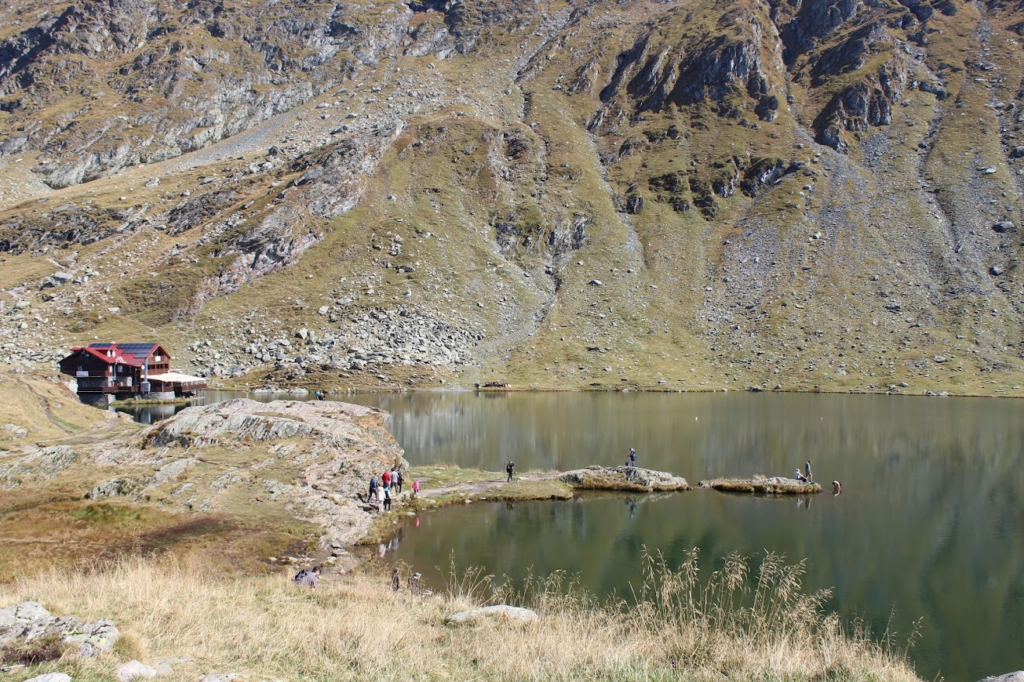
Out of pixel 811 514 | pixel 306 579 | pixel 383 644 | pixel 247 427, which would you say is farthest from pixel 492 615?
pixel 247 427

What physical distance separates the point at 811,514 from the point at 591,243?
12040cm

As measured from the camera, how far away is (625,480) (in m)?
49.0

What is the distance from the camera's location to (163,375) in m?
101

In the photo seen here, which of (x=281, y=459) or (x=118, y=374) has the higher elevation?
(x=118, y=374)

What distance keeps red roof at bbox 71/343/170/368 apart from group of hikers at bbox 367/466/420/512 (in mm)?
71120

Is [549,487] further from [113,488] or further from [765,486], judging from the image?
[113,488]

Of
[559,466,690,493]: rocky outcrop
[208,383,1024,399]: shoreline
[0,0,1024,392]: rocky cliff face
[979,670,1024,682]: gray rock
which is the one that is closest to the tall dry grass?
[979,670,1024,682]: gray rock

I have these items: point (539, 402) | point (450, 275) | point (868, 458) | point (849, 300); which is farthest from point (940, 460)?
point (450, 275)

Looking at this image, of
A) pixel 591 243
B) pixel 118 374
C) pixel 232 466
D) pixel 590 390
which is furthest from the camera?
pixel 591 243

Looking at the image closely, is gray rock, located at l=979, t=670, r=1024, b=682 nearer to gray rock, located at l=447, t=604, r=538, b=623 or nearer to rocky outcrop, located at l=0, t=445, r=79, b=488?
gray rock, located at l=447, t=604, r=538, b=623

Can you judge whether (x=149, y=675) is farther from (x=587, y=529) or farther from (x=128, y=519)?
(x=587, y=529)

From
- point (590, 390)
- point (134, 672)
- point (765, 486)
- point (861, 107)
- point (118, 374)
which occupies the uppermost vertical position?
point (861, 107)

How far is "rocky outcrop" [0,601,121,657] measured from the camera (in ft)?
40.1

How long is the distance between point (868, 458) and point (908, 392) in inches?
2456
